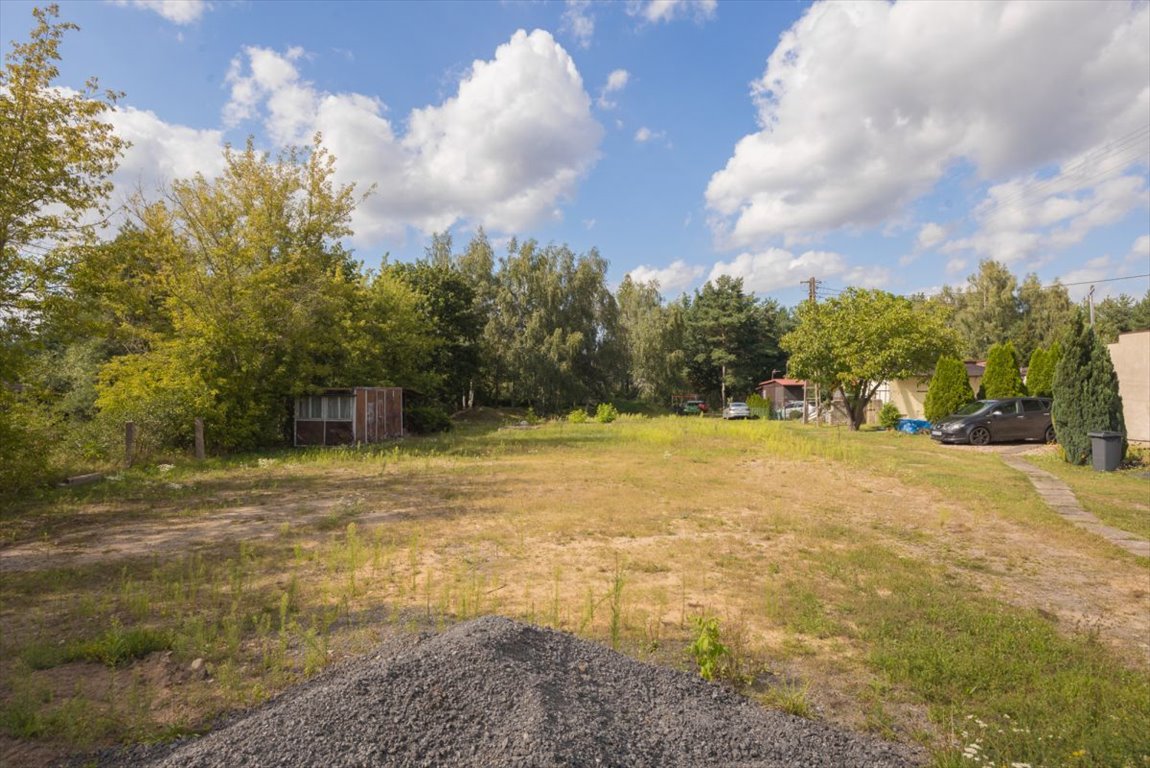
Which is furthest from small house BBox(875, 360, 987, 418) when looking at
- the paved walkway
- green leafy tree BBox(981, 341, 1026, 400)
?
the paved walkway

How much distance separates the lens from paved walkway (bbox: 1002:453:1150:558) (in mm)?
7188

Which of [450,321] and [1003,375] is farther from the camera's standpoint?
[450,321]

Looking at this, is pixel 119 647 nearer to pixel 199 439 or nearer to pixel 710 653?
pixel 710 653

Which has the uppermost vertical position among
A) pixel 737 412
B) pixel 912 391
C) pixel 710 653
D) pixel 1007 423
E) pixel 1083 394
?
pixel 912 391

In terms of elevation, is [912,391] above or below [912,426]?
above

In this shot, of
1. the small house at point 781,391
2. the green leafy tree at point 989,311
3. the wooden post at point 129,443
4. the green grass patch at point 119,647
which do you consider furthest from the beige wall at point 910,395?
the green grass patch at point 119,647

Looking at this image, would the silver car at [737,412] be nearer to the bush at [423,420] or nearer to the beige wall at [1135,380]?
the bush at [423,420]

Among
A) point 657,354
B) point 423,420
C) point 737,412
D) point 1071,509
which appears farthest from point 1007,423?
point 657,354

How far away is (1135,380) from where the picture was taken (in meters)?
15.7

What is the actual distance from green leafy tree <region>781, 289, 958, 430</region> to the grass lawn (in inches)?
580

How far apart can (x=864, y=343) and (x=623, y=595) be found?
23.3 meters

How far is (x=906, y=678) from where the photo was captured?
3828 millimetres

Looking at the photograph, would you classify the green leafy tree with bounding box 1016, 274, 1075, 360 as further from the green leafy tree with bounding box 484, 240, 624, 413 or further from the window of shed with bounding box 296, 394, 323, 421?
the window of shed with bounding box 296, 394, 323, 421

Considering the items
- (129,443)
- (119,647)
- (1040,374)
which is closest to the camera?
(119,647)
